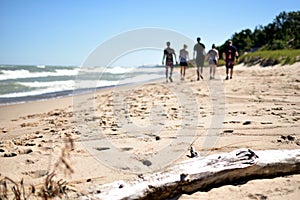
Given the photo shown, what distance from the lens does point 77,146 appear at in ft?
11.0

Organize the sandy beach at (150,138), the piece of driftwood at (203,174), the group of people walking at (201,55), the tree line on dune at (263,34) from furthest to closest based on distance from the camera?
the tree line on dune at (263,34) → the group of people walking at (201,55) → the sandy beach at (150,138) → the piece of driftwood at (203,174)

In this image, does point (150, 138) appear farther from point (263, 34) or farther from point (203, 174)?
Answer: point (263, 34)

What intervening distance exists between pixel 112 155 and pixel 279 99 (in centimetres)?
449

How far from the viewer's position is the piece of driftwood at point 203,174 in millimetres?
1870

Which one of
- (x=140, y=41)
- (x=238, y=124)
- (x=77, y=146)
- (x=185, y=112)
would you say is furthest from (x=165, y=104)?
(x=77, y=146)

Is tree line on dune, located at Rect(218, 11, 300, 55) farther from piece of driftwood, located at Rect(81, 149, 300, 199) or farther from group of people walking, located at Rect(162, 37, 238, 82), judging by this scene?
piece of driftwood, located at Rect(81, 149, 300, 199)

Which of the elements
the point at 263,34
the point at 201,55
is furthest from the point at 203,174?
the point at 263,34

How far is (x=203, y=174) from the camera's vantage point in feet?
7.00

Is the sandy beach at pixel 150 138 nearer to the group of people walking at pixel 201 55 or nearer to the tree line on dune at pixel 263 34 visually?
the group of people walking at pixel 201 55

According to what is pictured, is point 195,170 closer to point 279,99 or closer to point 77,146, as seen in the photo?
point 77,146

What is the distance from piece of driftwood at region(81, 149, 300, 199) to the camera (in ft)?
6.14

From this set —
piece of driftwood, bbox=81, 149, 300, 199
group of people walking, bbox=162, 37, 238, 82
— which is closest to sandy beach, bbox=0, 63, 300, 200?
piece of driftwood, bbox=81, 149, 300, 199

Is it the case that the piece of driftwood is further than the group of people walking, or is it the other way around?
the group of people walking

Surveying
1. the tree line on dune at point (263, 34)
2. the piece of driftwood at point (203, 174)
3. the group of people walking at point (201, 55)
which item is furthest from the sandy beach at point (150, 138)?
the tree line on dune at point (263, 34)
